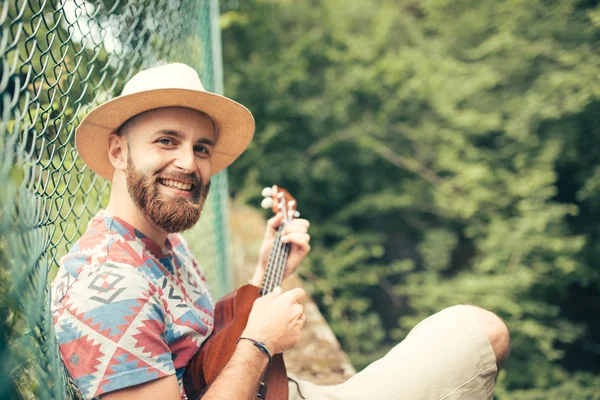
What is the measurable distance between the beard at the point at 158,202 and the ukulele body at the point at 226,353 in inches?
12.5

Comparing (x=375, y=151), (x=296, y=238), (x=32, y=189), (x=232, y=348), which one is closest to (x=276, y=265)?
(x=296, y=238)

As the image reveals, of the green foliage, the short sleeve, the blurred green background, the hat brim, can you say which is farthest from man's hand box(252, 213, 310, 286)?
the green foliage

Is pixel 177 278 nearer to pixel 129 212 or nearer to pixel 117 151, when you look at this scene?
pixel 129 212

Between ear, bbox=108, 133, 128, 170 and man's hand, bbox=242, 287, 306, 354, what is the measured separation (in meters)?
0.62

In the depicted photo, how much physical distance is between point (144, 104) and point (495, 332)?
1320mm

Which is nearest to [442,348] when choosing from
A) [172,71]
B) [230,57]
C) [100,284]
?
[100,284]

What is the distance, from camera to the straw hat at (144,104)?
4.55 ft

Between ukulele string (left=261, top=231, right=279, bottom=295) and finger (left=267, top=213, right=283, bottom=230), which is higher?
finger (left=267, top=213, right=283, bottom=230)

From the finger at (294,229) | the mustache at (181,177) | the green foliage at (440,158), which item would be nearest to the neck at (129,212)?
the mustache at (181,177)

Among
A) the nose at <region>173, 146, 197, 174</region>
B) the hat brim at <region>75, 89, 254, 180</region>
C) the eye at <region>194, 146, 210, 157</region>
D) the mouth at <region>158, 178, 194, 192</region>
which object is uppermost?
the hat brim at <region>75, 89, 254, 180</region>

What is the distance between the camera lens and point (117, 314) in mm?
1090

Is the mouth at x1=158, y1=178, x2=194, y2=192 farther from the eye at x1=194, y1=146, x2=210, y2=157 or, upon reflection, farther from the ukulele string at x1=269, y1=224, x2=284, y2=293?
the ukulele string at x1=269, y1=224, x2=284, y2=293

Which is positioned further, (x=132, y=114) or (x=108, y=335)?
(x=132, y=114)

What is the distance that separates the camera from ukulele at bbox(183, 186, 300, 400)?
1355 millimetres
